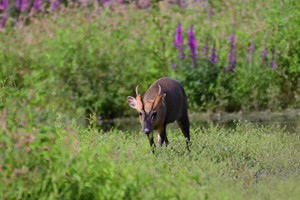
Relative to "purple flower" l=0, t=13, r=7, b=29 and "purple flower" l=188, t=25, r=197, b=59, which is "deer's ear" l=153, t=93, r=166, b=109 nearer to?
"purple flower" l=188, t=25, r=197, b=59

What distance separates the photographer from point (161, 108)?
11289 mm

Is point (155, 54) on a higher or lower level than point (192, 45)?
lower

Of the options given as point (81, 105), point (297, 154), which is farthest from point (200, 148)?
point (81, 105)

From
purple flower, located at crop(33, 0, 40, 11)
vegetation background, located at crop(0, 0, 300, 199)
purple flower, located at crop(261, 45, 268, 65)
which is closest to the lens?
vegetation background, located at crop(0, 0, 300, 199)

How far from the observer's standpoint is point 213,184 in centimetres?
827

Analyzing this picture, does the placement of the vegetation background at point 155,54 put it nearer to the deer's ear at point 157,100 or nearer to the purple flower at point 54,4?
the purple flower at point 54,4

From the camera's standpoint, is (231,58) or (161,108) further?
(231,58)

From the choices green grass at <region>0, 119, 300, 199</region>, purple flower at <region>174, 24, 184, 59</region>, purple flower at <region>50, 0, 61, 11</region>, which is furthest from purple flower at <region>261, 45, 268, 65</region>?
green grass at <region>0, 119, 300, 199</region>

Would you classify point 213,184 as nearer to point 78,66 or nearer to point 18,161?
point 18,161

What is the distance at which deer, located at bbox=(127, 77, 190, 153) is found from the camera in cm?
1109

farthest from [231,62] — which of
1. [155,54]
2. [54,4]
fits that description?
[54,4]

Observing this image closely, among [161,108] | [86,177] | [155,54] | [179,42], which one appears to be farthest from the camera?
[155,54]

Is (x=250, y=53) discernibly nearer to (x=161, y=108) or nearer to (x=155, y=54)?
(x=155, y=54)

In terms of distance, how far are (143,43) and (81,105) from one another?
65.4 inches
